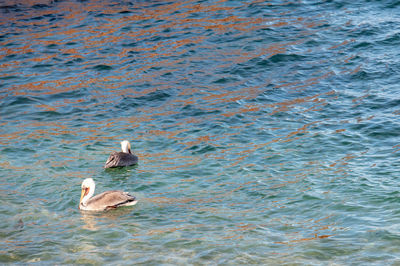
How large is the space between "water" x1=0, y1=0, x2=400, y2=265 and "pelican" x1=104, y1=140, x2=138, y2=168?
182 mm

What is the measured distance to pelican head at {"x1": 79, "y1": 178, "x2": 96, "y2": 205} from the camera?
1177 centimetres

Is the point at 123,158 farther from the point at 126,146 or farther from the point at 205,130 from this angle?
the point at 205,130

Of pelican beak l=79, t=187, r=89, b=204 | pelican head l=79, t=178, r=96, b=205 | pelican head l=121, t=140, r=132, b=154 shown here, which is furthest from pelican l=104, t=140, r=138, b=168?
pelican beak l=79, t=187, r=89, b=204

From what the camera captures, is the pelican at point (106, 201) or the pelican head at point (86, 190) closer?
the pelican at point (106, 201)

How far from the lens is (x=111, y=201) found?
11609 mm

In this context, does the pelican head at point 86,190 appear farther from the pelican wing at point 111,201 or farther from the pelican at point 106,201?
the pelican wing at point 111,201

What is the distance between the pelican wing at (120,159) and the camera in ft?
43.6

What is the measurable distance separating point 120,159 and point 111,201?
182cm

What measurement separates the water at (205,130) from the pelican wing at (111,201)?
0.19 metres

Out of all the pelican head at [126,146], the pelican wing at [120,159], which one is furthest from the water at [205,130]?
the pelican head at [126,146]

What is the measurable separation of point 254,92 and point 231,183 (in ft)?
17.3

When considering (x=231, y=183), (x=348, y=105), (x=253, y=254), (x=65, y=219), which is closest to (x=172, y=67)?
(x=348, y=105)

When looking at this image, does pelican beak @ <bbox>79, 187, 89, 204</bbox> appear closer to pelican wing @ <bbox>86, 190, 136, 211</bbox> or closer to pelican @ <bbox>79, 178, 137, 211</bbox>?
pelican @ <bbox>79, 178, 137, 211</bbox>

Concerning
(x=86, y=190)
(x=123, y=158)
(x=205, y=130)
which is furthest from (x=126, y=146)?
(x=86, y=190)
